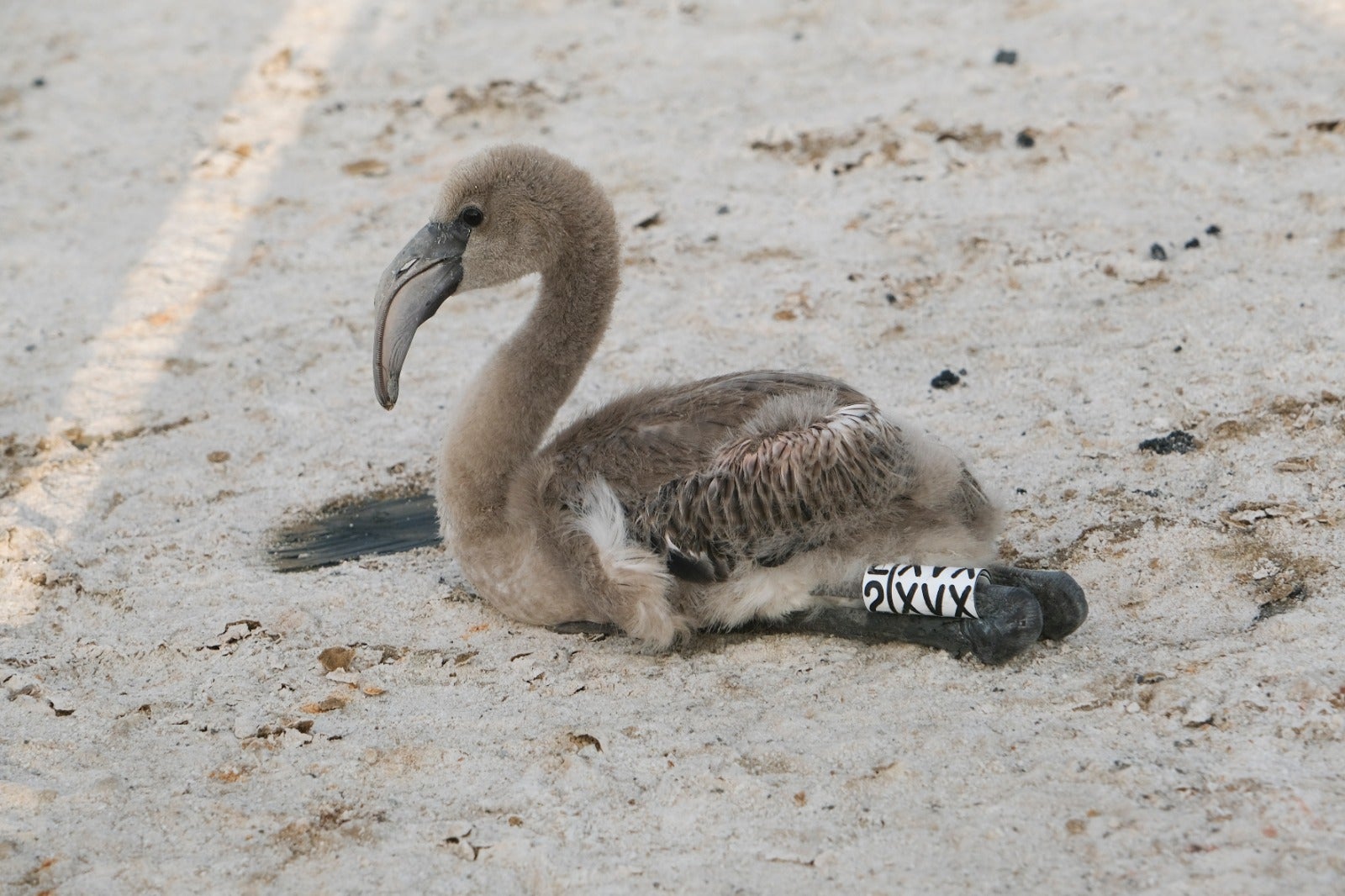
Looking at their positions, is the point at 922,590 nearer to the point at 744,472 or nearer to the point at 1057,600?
the point at 1057,600

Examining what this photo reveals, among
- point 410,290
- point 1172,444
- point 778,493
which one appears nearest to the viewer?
point 778,493

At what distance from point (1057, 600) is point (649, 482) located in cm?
126

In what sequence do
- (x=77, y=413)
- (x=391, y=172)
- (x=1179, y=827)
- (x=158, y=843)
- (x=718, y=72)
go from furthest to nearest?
(x=718, y=72) → (x=391, y=172) → (x=77, y=413) → (x=158, y=843) → (x=1179, y=827)

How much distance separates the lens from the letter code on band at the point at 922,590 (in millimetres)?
3799

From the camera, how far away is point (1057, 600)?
378cm

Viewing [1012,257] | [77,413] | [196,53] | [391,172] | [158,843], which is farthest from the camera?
[196,53]

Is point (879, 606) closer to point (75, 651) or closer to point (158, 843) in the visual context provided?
point (158, 843)

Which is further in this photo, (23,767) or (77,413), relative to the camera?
(77,413)

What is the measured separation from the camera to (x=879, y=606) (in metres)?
3.91

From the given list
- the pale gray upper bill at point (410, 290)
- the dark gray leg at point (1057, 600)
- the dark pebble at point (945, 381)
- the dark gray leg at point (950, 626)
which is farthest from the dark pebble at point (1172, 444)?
the pale gray upper bill at point (410, 290)

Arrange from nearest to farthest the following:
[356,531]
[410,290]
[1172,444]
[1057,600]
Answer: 1. [1057,600]
2. [410,290]
3. [1172,444]
4. [356,531]

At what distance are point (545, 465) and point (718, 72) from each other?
5220 millimetres

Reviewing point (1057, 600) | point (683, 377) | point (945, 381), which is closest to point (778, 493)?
point (1057, 600)

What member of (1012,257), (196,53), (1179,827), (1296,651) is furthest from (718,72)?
(1179,827)
